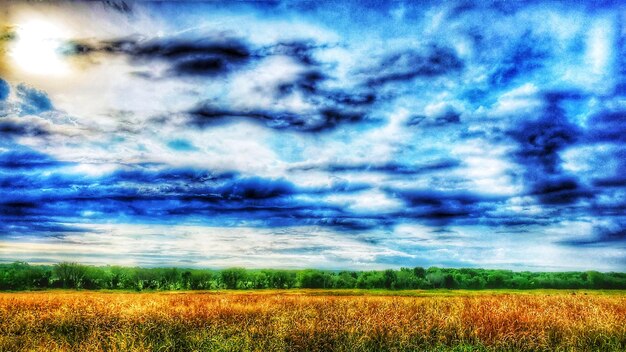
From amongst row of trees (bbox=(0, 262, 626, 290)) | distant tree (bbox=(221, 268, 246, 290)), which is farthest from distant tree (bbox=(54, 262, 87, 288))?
distant tree (bbox=(221, 268, 246, 290))

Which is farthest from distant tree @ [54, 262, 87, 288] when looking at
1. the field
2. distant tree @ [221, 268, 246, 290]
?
the field

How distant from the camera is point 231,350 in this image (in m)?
15.9

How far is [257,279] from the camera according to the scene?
116 m

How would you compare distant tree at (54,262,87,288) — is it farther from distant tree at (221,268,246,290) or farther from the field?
the field

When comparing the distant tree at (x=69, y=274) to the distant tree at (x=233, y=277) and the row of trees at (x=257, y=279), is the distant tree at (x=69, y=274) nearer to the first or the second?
the row of trees at (x=257, y=279)

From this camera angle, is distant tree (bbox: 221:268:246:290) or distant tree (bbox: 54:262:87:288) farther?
distant tree (bbox: 221:268:246:290)

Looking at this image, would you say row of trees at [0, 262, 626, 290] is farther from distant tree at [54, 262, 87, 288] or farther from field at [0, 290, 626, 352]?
field at [0, 290, 626, 352]

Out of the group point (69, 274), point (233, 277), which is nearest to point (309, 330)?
point (69, 274)

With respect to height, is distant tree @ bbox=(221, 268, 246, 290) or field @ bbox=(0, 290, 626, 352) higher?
field @ bbox=(0, 290, 626, 352)

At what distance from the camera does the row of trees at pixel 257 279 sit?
290 ft

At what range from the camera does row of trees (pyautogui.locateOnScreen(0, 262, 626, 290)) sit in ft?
290

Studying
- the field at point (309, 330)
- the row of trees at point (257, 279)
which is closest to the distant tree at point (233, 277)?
the row of trees at point (257, 279)

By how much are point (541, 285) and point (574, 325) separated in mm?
115678

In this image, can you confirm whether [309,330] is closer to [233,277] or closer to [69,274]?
[69,274]
